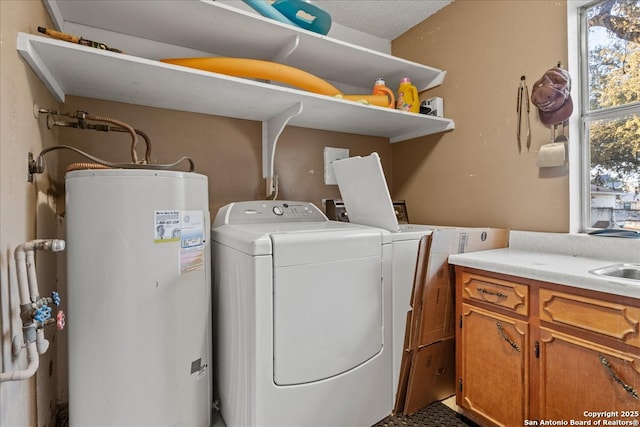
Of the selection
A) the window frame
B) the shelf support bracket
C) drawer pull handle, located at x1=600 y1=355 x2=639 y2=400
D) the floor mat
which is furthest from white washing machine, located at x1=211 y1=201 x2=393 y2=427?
the window frame

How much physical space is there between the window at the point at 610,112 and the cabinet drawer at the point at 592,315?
0.77 m

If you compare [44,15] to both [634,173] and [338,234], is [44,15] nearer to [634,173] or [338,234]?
[338,234]

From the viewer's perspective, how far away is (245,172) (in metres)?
2.35

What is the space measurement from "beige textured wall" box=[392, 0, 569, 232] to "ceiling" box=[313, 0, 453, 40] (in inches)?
3.6

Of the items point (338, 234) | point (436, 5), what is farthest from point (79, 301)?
point (436, 5)

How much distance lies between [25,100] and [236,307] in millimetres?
1158

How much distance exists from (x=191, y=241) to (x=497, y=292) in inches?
58.2

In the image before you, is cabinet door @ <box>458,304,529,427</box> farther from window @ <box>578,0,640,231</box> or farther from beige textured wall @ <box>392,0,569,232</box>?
window @ <box>578,0,640,231</box>

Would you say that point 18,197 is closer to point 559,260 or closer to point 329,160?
point 329,160

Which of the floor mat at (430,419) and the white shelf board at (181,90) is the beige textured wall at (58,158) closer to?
the white shelf board at (181,90)

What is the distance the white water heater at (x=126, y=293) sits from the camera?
1349mm

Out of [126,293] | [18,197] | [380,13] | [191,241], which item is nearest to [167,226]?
[191,241]

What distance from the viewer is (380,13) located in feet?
8.43

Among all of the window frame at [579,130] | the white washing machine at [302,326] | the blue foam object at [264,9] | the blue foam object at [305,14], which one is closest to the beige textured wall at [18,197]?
the white washing machine at [302,326]
